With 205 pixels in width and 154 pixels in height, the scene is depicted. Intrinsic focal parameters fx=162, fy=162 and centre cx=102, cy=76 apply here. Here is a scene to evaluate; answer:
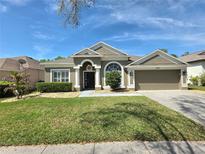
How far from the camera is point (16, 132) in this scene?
5.68 meters

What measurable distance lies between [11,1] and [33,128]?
790 centimetres

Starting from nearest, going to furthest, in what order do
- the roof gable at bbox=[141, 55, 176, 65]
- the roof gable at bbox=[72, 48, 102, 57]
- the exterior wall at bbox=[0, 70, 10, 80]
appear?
the roof gable at bbox=[141, 55, 176, 65] < the roof gable at bbox=[72, 48, 102, 57] < the exterior wall at bbox=[0, 70, 10, 80]

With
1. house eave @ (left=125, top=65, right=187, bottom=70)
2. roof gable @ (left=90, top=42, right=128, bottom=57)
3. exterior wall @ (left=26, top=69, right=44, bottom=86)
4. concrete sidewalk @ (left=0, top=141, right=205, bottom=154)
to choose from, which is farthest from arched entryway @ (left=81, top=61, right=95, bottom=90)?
concrete sidewalk @ (left=0, top=141, right=205, bottom=154)

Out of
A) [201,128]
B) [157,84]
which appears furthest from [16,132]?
[157,84]

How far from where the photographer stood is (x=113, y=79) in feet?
64.6

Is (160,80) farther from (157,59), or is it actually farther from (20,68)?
(20,68)

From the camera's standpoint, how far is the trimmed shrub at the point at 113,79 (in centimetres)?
1975

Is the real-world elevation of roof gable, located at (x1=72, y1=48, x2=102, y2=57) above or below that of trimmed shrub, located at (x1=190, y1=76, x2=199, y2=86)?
above

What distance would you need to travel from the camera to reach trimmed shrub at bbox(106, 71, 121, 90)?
1975 cm

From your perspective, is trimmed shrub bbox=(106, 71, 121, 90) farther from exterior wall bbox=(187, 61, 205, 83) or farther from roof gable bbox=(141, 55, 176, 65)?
exterior wall bbox=(187, 61, 205, 83)

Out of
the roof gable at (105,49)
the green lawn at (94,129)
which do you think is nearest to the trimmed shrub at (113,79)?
the roof gable at (105,49)

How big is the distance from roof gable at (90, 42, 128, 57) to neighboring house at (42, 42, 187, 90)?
211mm

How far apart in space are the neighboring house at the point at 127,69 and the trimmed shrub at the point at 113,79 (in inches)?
53.1

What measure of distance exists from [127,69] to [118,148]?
1735 centimetres
